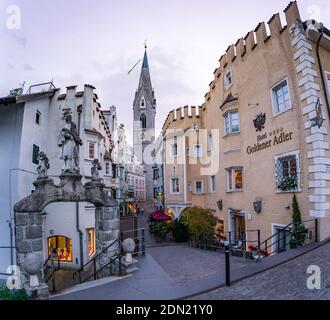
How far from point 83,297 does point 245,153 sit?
12054 mm

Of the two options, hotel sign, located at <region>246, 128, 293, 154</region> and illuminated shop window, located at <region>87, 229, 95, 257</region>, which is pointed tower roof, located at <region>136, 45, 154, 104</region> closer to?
illuminated shop window, located at <region>87, 229, 95, 257</region>

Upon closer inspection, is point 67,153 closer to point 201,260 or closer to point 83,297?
point 83,297

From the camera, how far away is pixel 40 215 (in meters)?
9.00

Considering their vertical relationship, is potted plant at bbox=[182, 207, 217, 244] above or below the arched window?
below

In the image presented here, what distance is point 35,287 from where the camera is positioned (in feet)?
24.8

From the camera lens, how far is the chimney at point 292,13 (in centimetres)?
1154

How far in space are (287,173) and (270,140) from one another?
6.73 feet

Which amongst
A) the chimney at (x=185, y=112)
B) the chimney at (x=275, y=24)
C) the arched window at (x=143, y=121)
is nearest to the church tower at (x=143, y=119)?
the arched window at (x=143, y=121)

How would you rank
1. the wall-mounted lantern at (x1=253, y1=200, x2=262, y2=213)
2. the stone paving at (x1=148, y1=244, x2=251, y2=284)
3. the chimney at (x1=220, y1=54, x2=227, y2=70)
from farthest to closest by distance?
the chimney at (x1=220, y1=54, x2=227, y2=70) → the wall-mounted lantern at (x1=253, y1=200, x2=262, y2=213) → the stone paving at (x1=148, y1=244, x2=251, y2=284)

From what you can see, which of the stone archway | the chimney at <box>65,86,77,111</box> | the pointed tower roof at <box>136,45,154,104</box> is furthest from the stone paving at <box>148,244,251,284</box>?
the pointed tower roof at <box>136,45,154,104</box>

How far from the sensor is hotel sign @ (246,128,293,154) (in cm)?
1210

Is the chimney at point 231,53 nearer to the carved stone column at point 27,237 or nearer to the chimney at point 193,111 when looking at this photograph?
the chimney at point 193,111

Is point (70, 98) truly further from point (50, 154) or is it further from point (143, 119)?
point (143, 119)

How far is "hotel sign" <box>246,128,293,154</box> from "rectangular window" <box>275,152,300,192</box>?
79 cm
